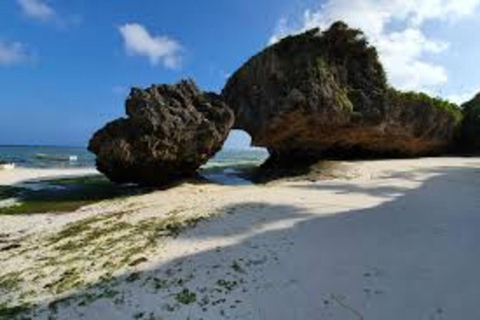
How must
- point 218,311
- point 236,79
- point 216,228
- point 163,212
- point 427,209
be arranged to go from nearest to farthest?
point 218,311 < point 216,228 < point 427,209 < point 163,212 < point 236,79

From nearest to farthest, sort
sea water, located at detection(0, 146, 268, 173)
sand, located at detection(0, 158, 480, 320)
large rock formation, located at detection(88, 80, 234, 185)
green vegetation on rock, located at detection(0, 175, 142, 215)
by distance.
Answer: sand, located at detection(0, 158, 480, 320) → green vegetation on rock, located at detection(0, 175, 142, 215) → large rock formation, located at detection(88, 80, 234, 185) → sea water, located at detection(0, 146, 268, 173)

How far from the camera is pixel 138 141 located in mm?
23766

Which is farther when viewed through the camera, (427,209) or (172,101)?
(172,101)

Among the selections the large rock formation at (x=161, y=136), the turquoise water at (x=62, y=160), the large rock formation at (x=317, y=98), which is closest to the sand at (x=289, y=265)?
the large rock formation at (x=161, y=136)

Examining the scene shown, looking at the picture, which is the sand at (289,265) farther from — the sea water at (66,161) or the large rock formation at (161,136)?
the sea water at (66,161)

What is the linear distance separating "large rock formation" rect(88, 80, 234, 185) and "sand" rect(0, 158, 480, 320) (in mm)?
7713

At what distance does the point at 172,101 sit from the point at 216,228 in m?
13.9

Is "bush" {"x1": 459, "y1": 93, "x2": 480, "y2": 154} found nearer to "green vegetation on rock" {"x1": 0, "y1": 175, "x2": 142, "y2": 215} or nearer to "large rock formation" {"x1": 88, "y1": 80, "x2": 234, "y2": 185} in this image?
"large rock formation" {"x1": 88, "y1": 80, "x2": 234, "y2": 185}

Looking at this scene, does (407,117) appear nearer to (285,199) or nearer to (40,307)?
(285,199)

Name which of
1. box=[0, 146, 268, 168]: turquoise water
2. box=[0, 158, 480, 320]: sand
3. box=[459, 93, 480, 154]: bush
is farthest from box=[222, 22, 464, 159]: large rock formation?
box=[0, 146, 268, 168]: turquoise water

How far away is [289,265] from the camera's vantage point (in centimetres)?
972

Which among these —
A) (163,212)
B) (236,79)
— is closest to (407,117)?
(236,79)

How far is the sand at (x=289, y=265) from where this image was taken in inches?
314

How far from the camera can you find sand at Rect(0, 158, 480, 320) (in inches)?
314
